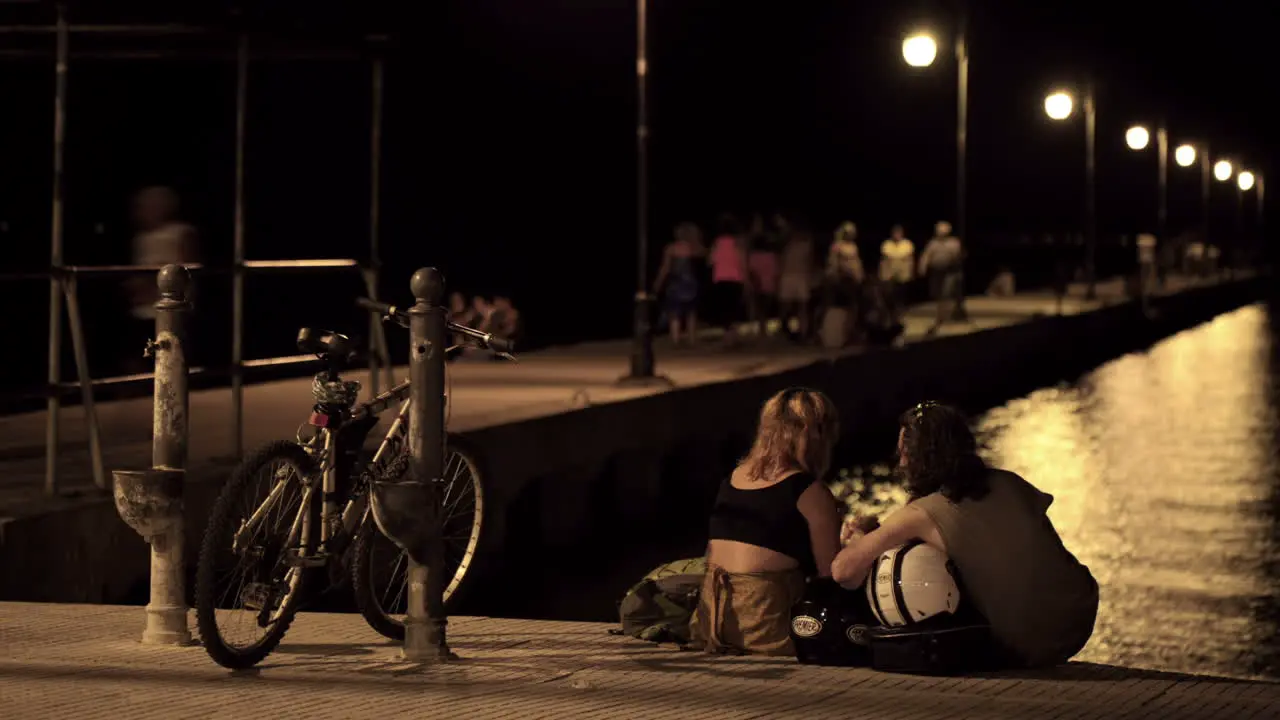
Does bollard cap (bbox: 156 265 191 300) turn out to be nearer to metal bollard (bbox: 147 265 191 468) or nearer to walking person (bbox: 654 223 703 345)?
metal bollard (bbox: 147 265 191 468)

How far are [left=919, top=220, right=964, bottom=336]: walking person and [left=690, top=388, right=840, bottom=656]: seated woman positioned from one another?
30.8 metres

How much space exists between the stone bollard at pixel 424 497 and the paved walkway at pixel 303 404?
175cm

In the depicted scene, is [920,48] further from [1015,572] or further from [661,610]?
[1015,572]

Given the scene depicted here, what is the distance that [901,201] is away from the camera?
12450 centimetres

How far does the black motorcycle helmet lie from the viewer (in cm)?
866

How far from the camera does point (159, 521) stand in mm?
9227

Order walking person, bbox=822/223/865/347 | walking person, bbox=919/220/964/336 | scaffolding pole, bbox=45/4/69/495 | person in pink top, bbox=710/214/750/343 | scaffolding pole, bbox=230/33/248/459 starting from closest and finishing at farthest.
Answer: scaffolding pole, bbox=45/4/69/495, scaffolding pole, bbox=230/33/248/459, walking person, bbox=822/223/865/347, person in pink top, bbox=710/214/750/343, walking person, bbox=919/220/964/336

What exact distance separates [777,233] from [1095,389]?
5006 millimetres

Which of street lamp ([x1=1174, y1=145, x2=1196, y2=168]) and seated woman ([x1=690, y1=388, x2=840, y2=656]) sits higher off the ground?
street lamp ([x1=1174, y1=145, x2=1196, y2=168])

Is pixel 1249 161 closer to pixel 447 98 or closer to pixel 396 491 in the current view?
pixel 447 98

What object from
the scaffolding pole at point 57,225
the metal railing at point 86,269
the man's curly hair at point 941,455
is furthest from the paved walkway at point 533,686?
the metal railing at point 86,269

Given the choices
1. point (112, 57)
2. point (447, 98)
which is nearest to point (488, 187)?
point (447, 98)

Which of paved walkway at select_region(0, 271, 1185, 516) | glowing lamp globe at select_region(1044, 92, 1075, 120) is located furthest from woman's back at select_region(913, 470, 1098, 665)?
glowing lamp globe at select_region(1044, 92, 1075, 120)

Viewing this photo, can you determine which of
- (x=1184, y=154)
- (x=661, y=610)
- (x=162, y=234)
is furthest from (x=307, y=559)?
(x=1184, y=154)
